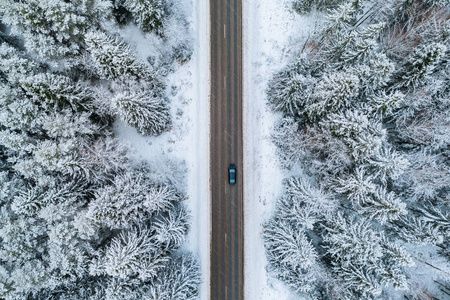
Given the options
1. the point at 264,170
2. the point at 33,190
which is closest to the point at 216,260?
the point at 264,170

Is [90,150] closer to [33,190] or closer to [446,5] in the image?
[33,190]

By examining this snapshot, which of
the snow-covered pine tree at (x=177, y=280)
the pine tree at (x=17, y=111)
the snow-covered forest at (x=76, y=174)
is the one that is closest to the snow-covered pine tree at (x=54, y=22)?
the snow-covered forest at (x=76, y=174)

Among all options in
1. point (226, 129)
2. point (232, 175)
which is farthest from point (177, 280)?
point (226, 129)

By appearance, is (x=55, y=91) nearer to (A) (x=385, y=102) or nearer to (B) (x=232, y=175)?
(B) (x=232, y=175)

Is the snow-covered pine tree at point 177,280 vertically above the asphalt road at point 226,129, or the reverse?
the asphalt road at point 226,129

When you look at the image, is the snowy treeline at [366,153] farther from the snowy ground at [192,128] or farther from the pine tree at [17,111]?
the pine tree at [17,111]

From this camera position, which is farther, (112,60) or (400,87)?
(400,87)
